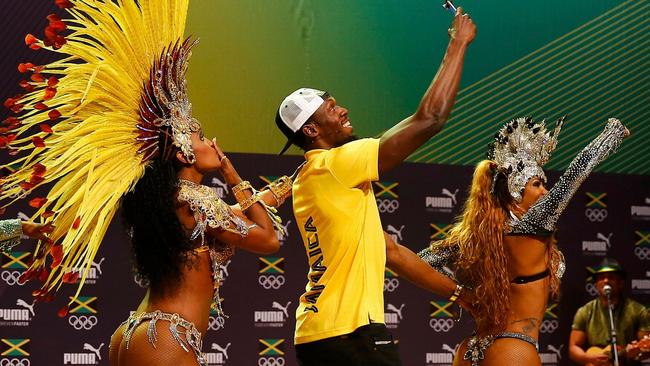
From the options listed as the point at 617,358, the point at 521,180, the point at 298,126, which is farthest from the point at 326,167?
the point at 617,358

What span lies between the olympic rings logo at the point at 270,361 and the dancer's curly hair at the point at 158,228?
305 centimetres

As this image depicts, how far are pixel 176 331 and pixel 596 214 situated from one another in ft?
16.2

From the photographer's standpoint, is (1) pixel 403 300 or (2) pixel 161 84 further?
(1) pixel 403 300

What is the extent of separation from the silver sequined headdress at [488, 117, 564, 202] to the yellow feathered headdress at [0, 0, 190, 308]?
186 centimetres

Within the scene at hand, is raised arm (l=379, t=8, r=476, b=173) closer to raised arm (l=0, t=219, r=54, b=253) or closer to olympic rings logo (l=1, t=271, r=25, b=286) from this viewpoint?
raised arm (l=0, t=219, r=54, b=253)

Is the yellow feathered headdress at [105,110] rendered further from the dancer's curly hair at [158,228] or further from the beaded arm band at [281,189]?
the beaded arm band at [281,189]

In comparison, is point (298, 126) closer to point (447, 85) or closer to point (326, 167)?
point (326, 167)

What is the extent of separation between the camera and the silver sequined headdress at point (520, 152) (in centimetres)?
497

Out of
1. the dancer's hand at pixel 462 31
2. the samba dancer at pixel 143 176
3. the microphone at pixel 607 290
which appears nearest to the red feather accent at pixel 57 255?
the samba dancer at pixel 143 176

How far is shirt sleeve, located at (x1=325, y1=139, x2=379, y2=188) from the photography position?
3.76 m

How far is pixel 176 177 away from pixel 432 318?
12.5 feet

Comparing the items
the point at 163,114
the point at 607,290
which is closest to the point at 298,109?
the point at 163,114

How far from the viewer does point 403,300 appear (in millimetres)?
7148

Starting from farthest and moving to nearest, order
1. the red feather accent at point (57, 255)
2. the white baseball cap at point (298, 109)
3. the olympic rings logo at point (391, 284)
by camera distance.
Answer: the olympic rings logo at point (391, 284) → the white baseball cap at point (298, 109) → the red feather accent at point (57, 255)
